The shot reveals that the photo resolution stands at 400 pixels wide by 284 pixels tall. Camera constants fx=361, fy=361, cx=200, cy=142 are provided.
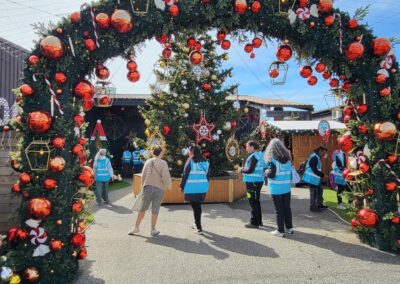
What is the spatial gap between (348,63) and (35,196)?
519 cm

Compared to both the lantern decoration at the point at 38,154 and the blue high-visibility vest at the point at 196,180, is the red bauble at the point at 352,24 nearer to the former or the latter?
the blue high-visibility vest at the point at 196,180

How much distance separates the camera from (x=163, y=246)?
20.8 feet

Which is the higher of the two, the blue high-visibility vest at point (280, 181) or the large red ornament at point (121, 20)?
the large red ornament at point (121, 20)

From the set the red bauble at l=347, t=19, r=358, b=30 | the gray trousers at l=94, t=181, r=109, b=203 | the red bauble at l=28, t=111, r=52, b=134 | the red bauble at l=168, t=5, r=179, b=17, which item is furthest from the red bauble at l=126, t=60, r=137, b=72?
the gray trousers at l=94, t=181, r=109, b=203

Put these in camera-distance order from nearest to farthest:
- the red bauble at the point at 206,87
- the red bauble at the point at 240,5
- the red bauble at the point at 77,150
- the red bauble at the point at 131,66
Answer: the red bauble at the point at 77,150, the red bauble at the point at 240,5, the red bauble at the point at 131,66, the red bauble at the point at 206,87

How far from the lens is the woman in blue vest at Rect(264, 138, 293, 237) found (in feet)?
22.6

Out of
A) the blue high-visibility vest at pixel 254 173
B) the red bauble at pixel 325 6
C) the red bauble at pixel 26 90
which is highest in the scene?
the red bauble at pixel 325 6

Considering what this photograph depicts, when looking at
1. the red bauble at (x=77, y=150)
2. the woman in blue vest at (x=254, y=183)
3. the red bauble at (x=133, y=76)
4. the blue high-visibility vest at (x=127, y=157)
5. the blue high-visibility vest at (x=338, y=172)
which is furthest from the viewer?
the blue high-visibility vest at (x=127, y=157)

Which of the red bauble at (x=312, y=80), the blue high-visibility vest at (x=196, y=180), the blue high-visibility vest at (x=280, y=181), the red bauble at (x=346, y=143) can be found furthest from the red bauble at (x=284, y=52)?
the blue high-visibility vest at (x=196, y=180)

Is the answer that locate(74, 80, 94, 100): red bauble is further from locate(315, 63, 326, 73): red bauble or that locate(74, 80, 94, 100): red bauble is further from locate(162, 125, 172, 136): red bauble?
locate(162, 125, 172, 136): red bauble

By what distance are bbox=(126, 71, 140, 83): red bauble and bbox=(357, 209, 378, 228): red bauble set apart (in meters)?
4.29

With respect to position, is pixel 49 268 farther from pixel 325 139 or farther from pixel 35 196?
pixel 325 139

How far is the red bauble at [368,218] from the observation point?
19.2ft

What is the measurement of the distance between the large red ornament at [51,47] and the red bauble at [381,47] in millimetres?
4855
